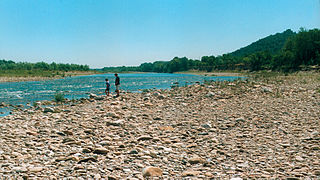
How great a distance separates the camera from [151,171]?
191 inches

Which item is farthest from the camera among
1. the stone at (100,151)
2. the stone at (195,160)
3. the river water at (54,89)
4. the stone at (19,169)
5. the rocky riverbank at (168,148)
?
the river water at (54,89)

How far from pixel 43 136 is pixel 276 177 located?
286 inches

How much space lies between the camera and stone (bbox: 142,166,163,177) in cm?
480

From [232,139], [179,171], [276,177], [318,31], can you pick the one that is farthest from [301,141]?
[318,31]

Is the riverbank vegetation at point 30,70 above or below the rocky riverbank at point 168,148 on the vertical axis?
above

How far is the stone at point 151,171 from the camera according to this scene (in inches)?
189

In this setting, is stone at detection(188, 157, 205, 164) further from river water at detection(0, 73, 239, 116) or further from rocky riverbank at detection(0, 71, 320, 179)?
river water at detection(0, 73, 239, 116)

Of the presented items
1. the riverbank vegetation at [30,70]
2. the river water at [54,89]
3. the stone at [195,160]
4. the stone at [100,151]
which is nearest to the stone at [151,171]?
the stone at [195,160]

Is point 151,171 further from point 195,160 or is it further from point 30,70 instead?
point 30,70

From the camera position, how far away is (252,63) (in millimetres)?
94125

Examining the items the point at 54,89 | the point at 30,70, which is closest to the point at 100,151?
the point at 54,89

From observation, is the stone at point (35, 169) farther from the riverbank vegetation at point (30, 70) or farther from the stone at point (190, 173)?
the riverbank vegetation at point (30, 70)

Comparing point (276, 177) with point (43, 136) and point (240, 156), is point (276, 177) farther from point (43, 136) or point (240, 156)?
point (43, 136)

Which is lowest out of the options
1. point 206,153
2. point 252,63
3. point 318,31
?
point 206,153
